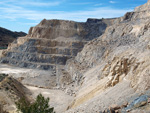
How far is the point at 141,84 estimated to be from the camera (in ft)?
36.2

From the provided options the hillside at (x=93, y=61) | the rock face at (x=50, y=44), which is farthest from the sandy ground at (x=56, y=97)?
the rock face at (x=50, y=44)

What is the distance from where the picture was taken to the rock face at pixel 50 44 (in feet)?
167

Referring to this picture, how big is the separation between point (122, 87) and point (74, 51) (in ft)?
133

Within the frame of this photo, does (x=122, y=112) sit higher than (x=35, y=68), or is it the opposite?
(x=122, y=112)

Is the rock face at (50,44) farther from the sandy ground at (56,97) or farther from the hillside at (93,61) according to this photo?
the sandy ground at (56,97)

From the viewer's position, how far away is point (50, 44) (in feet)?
179

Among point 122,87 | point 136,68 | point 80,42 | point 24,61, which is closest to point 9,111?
point 122,87

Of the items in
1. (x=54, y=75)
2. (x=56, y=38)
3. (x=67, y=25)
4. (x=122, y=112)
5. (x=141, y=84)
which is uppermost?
(x=67, y=25)

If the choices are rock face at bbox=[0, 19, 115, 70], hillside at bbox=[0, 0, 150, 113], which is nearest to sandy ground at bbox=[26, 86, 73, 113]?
hillside at bbox=[0, 0, 150, 113]

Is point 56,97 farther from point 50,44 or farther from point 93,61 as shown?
point 50,44

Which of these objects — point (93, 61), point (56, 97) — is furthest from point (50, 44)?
point (56, 97)

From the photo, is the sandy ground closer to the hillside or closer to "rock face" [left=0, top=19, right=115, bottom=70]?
the hillside

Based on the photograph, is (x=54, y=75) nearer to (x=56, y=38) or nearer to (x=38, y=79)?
(x=38, y=79)

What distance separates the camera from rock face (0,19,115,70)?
5100cm
